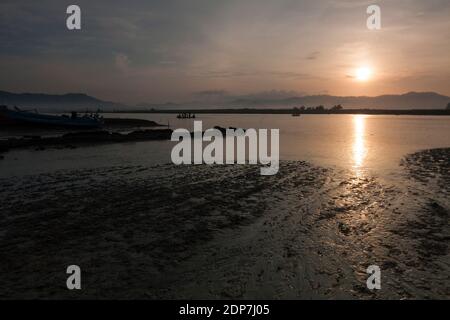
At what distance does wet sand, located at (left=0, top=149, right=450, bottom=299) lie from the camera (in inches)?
282

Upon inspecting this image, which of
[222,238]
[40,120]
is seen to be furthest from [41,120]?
[222,238]

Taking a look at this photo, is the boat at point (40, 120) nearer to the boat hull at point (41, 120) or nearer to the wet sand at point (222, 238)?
the boat hull at point (41, 120)

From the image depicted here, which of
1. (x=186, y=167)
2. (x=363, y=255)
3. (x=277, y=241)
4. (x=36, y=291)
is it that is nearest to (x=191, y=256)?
(x=277, y=241)

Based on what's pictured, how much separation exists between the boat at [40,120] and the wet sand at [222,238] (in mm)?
39809

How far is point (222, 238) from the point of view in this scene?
994cm

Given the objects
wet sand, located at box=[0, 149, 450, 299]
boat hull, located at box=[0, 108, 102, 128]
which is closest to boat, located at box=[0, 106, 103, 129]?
boat hull, located at box=[0, 108, 102, 128]

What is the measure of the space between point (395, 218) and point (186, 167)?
536 inches

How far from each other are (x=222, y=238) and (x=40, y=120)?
52.0m

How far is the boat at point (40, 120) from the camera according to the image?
50531 mm

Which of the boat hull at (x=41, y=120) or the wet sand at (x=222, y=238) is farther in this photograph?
the boat hull at (x=41, y=120)

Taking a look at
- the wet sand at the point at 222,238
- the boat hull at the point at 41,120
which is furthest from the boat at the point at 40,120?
the wet sand at the point at 222,238

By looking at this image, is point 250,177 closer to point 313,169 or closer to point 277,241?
point 313,169

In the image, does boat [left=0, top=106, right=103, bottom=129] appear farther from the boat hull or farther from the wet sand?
the wet sand

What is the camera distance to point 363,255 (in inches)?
344
